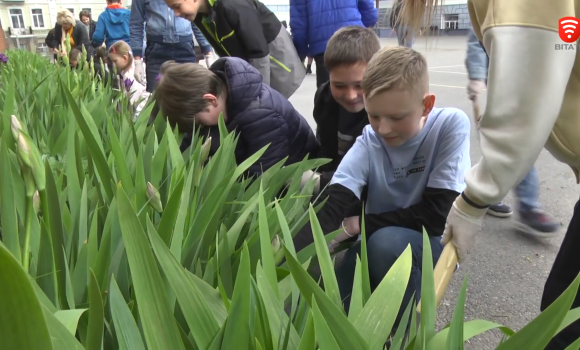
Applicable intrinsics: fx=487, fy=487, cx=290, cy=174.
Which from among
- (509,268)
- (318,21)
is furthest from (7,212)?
(318,21)

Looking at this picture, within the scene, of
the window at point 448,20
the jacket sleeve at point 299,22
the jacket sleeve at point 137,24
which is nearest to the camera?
the window at point 448,20

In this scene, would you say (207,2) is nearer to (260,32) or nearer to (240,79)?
(260,32)

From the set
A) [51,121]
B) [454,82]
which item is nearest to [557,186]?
[51,121]

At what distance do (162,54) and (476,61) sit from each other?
7.06ft

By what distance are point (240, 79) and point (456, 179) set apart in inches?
30.2

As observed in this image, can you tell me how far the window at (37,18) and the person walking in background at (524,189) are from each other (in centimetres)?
2622

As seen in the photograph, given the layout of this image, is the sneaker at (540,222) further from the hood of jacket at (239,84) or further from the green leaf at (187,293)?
the green leaf at (187,293)

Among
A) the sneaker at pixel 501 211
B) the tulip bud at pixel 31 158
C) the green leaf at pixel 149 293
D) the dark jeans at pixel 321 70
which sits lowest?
the sneaker at pixel 501 211

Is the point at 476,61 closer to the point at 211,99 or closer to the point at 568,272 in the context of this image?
the point at 211,99

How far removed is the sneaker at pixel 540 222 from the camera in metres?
2.16

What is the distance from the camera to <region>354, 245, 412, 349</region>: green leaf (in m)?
0.45

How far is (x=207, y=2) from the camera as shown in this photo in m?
2.11

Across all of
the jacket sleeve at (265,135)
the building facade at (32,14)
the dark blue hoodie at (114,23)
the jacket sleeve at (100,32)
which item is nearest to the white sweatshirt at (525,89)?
the jacket sleeve at (265,135)

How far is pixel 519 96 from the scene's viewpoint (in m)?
0.72
